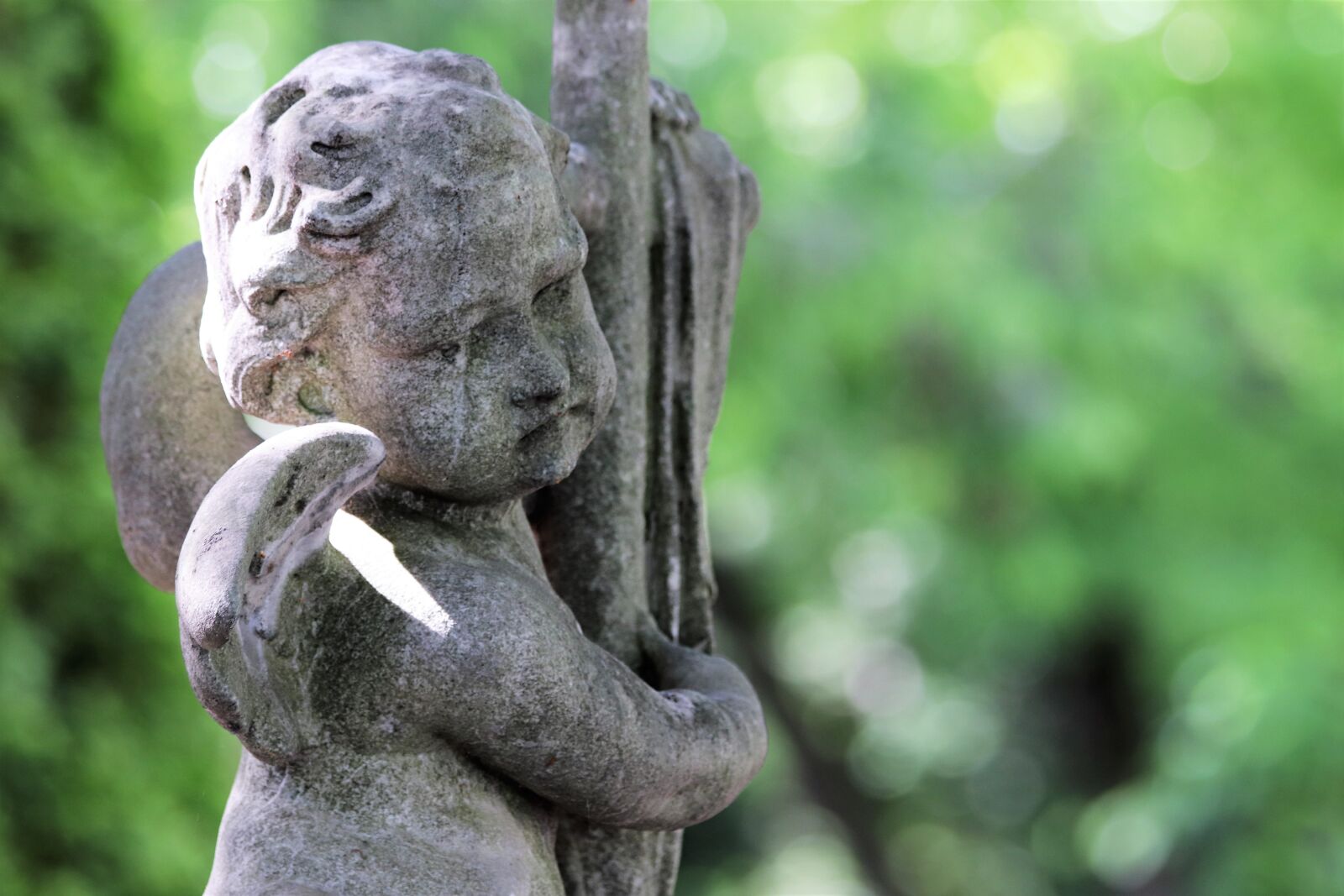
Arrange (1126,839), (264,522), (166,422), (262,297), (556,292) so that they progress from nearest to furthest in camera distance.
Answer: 1. (264,522)
2. (262,297)
3. (556,292)
4. (166,422)
5. (1126,839)

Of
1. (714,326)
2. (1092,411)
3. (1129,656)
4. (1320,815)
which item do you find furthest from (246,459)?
(1129,656)

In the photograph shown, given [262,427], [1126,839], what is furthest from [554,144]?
[1126,839]

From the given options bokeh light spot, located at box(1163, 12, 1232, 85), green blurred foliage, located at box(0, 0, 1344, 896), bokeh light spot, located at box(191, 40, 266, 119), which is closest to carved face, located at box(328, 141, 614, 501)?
green blurred foliage, located at box(0, 0, 1344, 896)

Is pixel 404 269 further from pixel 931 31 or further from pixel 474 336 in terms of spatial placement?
pixel 931 31

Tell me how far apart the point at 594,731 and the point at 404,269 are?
44 centimetres

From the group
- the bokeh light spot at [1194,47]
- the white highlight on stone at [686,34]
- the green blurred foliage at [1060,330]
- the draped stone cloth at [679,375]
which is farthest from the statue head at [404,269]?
the bokeh light spot at [1194,47]

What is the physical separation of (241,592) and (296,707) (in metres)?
0.16

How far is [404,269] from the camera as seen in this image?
4.58 feet

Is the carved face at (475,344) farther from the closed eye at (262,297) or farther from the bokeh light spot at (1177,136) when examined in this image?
the bokeh light spot at (1177,136)

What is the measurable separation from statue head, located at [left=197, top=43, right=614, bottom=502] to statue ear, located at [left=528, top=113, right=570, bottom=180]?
2 centimetres

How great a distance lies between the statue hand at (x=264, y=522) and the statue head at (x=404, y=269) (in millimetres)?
76

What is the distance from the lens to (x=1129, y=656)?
271 inches

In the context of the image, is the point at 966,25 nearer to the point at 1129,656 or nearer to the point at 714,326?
the point at 1129,656

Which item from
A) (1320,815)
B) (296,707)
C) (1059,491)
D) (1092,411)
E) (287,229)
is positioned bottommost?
(1320,815)
